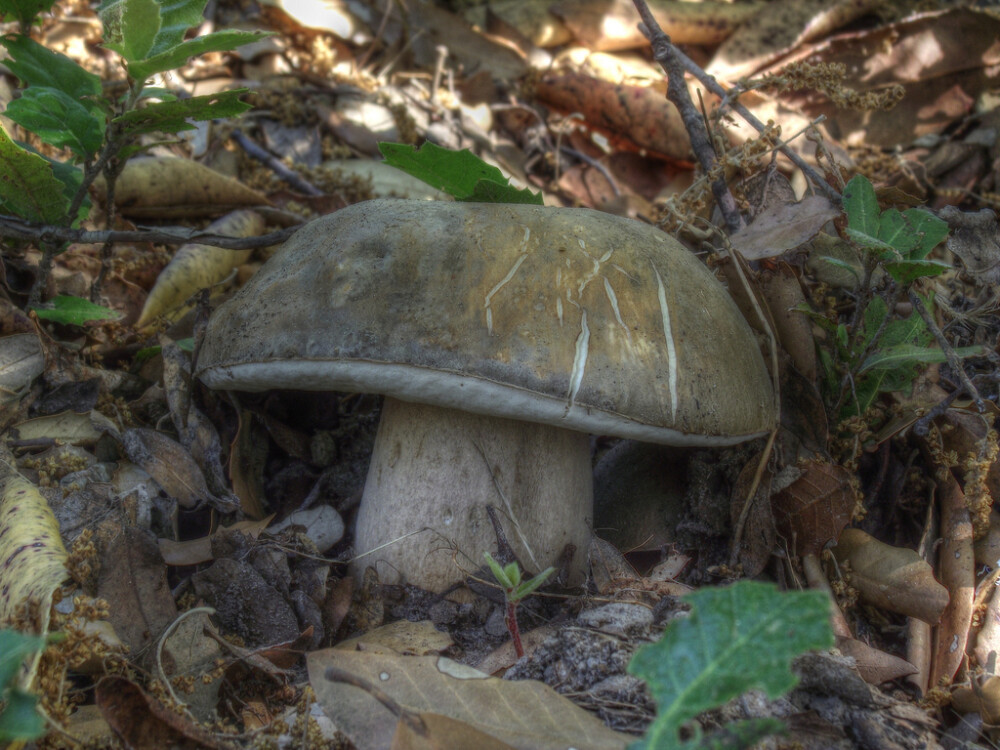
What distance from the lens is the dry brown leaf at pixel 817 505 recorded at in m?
1.73

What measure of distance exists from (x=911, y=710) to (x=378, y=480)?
1.19 meters

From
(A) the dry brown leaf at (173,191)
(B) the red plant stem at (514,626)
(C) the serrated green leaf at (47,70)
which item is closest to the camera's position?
(B) the red plant stem at (514,626)

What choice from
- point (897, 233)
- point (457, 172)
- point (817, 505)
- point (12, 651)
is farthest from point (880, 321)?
point (12, 651)

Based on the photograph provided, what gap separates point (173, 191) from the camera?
2.60 metres

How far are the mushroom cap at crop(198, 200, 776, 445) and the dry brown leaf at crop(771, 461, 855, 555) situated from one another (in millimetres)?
224

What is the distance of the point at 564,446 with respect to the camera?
1.79 metres

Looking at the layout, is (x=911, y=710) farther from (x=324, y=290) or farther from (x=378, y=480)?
(x=324, y=290)

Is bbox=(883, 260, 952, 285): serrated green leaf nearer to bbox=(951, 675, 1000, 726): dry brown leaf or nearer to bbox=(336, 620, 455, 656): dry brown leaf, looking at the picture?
bbox=(951, 675, 1000, 726): dry brown leaf

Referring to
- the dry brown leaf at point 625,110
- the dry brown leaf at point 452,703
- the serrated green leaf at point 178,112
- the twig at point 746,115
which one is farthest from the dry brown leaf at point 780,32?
the dry brown leaf at point 452,703

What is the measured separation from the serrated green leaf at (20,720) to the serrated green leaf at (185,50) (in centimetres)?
129

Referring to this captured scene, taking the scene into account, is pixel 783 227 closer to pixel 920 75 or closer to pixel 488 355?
pixel 488 355

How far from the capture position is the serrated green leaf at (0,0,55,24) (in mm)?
1823

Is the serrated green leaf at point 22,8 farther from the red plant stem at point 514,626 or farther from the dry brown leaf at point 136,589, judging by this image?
the red plant stem at point 514,626

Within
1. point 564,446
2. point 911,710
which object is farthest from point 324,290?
point 911,710
